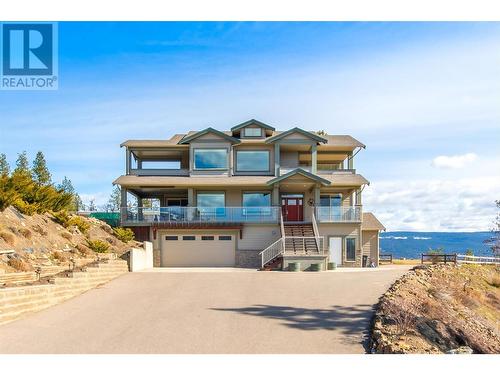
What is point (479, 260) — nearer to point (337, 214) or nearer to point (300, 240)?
point (337, 214)

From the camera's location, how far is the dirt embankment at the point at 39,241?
1842 cm

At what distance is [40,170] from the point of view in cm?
5503

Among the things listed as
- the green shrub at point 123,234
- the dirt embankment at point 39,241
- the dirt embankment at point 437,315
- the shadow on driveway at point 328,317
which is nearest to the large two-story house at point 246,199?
the green shrub at point 123,234

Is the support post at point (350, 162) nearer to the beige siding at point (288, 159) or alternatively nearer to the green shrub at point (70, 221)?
the beige siding at point (288, 159)

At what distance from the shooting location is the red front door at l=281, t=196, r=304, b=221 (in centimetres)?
3241

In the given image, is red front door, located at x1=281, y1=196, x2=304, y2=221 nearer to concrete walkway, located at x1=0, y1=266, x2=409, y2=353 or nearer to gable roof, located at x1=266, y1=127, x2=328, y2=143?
gable roof, located at x1=266, y1=127, x2=328, y2=143

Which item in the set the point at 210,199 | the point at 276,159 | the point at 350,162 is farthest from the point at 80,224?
the point at 350,162

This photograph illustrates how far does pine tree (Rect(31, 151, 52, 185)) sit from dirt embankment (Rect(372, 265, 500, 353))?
4276 centimetres

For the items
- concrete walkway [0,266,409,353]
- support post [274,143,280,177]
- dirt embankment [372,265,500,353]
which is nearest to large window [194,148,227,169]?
support post [274,143,280,177]

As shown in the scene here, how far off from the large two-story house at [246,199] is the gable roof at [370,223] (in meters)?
0.09

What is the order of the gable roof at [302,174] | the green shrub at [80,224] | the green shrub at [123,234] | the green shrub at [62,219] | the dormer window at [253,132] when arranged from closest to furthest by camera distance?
the green shrub at [62,219], the green shrub at [80,224], the green shrub at [123,234], the gable roof at [302,174], the dormer window at [253,132]

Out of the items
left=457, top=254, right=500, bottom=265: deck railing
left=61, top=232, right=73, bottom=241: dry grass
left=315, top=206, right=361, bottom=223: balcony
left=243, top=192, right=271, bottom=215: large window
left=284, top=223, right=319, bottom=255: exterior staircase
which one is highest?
left=243, top=192, right=271, bottom=215: large window

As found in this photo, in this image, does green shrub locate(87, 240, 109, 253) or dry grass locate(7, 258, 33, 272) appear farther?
green shrub locate(87, 240, 109, 253)

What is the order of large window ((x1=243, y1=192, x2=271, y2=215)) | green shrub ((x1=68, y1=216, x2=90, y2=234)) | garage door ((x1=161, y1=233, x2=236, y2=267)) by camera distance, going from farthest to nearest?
large window ((x1=243, y1=192, x2=271, y2=215)) < garage door ((x1=161, y1=233, x2=236, y2=267)) < green shrub ((x1=68, y1=216, x2=90, y2=234))
